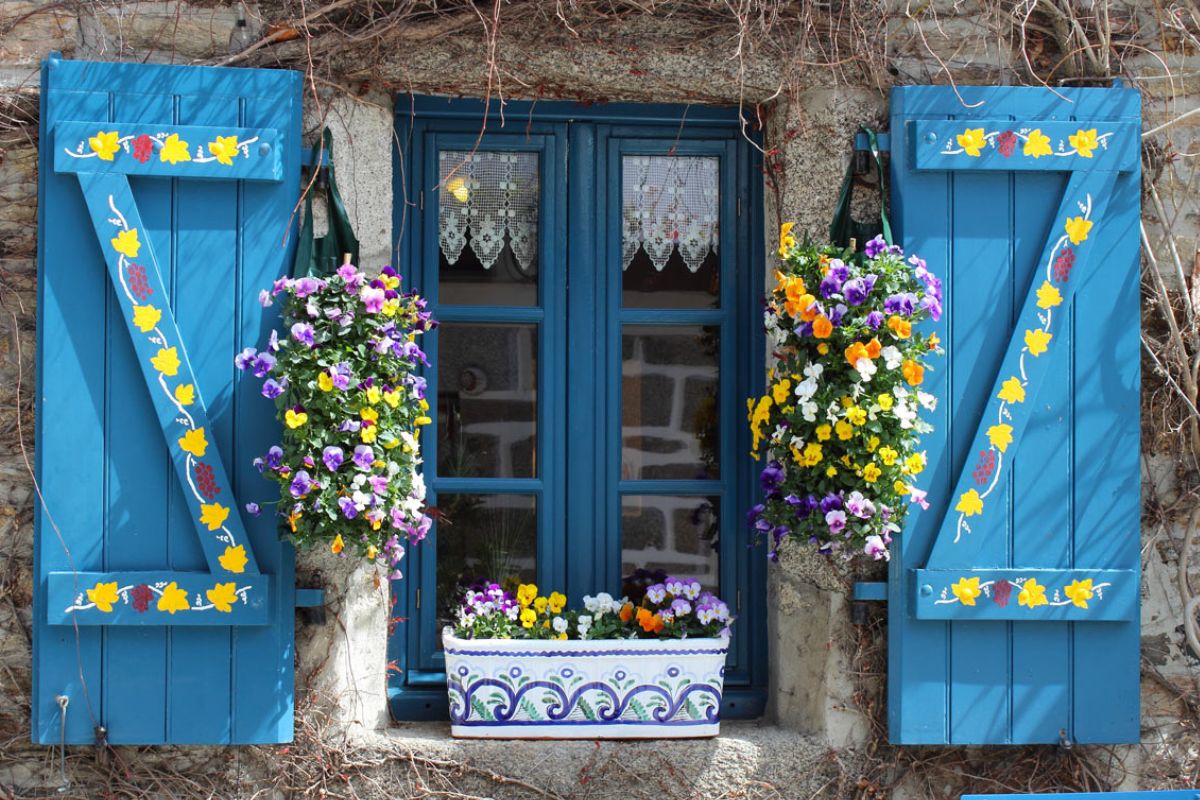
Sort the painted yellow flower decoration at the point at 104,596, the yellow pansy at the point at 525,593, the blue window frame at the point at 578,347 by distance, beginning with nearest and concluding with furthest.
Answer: the painted yellow flower decoration at the point at 104,596
the yellow pansy at the point at 525,593
the blue window frame at the point at 578,347

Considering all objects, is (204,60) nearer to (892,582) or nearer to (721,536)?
(721,536)

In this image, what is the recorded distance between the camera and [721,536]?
12.2ft

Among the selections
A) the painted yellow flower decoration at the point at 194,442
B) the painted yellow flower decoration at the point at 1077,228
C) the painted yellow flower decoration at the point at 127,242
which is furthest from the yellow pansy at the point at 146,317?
the painted yellow flower decoration at the point at 1077,228

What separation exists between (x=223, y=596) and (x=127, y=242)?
34.2 inches

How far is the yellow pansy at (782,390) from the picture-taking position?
328cm

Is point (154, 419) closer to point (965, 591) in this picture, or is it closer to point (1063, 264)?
point (965, 591)

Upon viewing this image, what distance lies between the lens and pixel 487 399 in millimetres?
3707

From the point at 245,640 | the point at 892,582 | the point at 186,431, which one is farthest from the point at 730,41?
the point at 245,640

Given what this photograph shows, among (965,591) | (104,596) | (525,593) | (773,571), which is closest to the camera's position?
(104,596)

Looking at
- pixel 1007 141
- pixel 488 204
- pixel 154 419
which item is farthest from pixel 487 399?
pixel 1007 141

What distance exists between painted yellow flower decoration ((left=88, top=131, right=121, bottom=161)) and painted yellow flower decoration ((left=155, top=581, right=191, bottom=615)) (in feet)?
3.36

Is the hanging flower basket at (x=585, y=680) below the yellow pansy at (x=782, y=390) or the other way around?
below

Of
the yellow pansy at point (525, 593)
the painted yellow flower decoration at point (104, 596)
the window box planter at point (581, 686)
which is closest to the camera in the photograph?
the painted yellow flower decoration at point (104, 596)

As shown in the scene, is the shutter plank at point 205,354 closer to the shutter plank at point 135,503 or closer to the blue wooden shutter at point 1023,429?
the shutter plank at point 135,503
